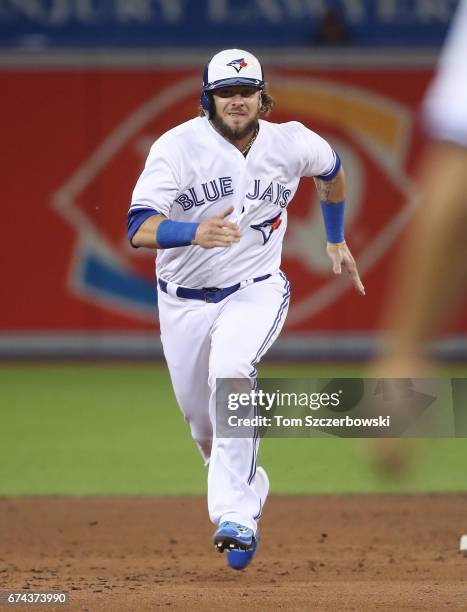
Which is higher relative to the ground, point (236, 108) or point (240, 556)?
point (236, 108)

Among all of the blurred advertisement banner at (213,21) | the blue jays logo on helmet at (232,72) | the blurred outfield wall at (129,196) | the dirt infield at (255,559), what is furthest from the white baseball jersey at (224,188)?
the blurred advertisement banner at (213,21)

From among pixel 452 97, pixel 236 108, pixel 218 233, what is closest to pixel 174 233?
pixel 218 233

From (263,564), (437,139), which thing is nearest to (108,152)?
(263,564)

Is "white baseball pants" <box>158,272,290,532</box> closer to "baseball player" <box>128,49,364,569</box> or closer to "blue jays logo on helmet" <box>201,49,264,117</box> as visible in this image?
"baseball player" <box>128,49,364,569</box>

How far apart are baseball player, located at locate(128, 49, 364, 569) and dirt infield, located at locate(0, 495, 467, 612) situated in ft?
1.26

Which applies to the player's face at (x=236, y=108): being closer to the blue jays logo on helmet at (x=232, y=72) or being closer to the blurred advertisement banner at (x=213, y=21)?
the blue jays logo on helmet at (x=232, y=72)

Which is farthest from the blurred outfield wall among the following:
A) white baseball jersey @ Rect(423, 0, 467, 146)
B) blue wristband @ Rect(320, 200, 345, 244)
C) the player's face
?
white baseball jersey @ Rect(423, 0, 467, 146)

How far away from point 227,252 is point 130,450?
420 centimetres

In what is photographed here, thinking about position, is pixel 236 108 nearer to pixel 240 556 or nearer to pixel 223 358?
pixel 223 358

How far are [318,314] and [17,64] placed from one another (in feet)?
13.9

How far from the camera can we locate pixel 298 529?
698cm

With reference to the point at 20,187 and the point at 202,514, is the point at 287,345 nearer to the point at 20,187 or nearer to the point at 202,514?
the point at 20,187

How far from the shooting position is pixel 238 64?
18.1ft

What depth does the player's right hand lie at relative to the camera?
4.82m
